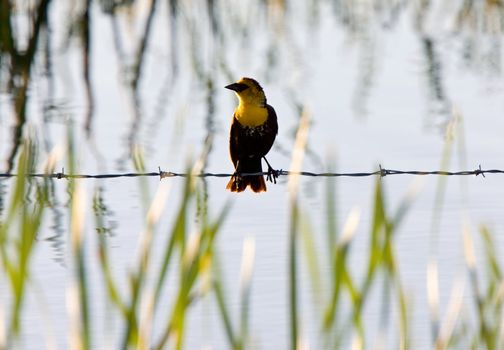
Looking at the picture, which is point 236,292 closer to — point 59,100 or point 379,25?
point 59,100

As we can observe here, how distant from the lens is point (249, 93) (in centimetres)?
572

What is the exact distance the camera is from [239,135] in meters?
5.68

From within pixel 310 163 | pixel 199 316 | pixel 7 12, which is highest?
pixel 7 12

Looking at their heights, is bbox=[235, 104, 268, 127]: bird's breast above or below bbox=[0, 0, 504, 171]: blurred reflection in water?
below

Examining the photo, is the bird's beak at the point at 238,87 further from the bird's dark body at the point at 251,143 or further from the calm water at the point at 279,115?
the calm water at the point at 279,115

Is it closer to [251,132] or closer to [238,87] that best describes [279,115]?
[238,87]

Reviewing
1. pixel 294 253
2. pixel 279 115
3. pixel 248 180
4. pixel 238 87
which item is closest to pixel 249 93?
pixel 238 87

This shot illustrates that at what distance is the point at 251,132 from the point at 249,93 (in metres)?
0.16

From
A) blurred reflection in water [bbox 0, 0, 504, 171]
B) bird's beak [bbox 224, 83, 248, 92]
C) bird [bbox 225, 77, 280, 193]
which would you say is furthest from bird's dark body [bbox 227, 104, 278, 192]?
blurred reflection in water [bbox 0, 0, 504, 171]

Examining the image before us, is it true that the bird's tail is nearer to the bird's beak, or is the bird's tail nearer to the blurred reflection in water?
the bird's beak

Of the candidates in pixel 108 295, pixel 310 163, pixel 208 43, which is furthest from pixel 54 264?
pixel 208 43

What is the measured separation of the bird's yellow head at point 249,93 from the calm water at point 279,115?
0.38 metres

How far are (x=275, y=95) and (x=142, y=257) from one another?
6603mm

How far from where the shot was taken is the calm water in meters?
5.32
